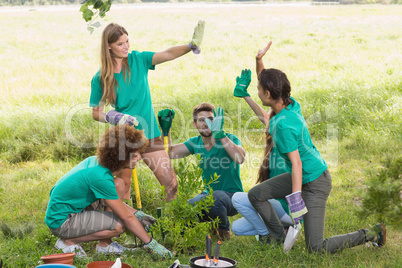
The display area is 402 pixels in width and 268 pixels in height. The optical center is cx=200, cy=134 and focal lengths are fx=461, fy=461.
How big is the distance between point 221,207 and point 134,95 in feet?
3.84

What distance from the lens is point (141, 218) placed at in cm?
353

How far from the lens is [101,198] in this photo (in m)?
3.30

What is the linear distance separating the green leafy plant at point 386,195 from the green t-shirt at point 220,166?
167 centimetres

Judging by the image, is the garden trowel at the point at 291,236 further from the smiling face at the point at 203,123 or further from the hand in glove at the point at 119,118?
the hand in glove at the point at 119,118

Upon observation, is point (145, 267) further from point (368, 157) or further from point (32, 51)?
point (32, 51)

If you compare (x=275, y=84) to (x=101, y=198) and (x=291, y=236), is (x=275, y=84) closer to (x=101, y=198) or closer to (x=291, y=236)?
(x=291, y=236)

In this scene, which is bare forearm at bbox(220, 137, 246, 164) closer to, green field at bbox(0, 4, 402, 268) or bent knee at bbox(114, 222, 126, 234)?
green field at bbox(0, 4, 402, 268)

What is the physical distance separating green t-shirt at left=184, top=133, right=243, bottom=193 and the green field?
49 centimetres

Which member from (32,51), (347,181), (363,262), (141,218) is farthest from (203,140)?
(32,51)

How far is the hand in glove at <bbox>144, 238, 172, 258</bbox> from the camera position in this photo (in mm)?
3230

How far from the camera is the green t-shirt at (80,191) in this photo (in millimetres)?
3184

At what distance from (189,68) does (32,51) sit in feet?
21.6

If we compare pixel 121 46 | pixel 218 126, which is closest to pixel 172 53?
pixel 121 46

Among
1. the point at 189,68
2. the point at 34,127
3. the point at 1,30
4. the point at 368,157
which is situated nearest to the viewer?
the point at 368,157
